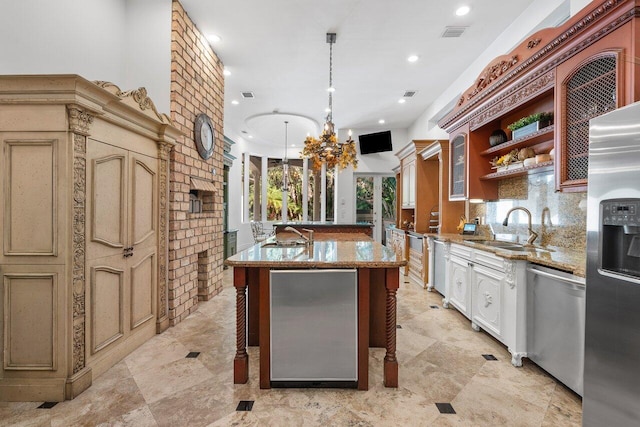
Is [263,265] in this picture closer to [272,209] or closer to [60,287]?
[60,287]

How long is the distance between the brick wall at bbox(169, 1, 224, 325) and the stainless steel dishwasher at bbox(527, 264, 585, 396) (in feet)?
10.5

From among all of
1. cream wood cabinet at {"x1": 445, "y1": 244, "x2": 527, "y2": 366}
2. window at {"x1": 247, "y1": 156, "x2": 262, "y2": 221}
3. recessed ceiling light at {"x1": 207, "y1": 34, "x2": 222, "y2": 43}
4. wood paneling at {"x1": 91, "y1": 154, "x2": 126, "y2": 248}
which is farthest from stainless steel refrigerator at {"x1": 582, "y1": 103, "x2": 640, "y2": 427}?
window at {"x1": 247, "y1": 156, "x2": 262, "y2": 221}

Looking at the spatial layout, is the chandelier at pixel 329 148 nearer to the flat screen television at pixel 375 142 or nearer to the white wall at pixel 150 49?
the white wall at pixel 150 49

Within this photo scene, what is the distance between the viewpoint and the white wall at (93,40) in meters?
2.26

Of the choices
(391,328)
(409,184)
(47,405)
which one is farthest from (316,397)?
(409,184)

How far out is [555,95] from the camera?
2.42 m

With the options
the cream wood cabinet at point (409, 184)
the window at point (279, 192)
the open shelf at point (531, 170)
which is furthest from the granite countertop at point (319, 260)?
the window at point (279, 192)

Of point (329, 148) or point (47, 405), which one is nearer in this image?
point (47, 405)

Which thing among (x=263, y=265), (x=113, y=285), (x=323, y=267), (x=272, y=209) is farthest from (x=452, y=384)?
(x=272, y=209)

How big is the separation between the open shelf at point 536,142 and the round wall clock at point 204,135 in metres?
3.34

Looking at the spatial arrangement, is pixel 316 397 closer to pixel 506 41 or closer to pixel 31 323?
pixel 31 323

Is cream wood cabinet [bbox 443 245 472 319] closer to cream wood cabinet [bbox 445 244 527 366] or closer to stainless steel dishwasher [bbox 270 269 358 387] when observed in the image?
cream wood cabinet [bbox 445 244 527 366]

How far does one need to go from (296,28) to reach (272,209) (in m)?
6.67

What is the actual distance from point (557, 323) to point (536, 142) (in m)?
1.77
